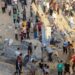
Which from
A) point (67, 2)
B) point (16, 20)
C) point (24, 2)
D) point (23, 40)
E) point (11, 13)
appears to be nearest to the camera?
point (23, 40)

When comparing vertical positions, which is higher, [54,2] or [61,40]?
[54,2]

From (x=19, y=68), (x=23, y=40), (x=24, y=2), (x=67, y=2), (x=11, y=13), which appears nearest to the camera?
(x=19, y=68)

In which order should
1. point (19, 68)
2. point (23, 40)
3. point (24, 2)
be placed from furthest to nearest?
point (24, 2), point (23, 40), point (19, 68)

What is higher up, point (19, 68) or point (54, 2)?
point (54, 2)

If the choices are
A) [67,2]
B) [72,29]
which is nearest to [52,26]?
[72,29]

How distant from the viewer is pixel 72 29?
34688 millimetres

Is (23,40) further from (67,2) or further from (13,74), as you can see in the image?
(67,2)

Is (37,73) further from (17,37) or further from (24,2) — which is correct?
(24,2)

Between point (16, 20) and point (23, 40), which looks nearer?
point (23, 40)

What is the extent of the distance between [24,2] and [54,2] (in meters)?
3.06

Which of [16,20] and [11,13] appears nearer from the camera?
[16,20]

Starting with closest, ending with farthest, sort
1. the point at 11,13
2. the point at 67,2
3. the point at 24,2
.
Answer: the point at 11,13 < the point at 24,2 < the point at 67,2

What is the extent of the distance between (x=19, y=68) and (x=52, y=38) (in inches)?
282

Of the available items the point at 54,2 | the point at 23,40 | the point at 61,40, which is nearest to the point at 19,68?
the point at 23,40
